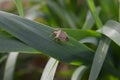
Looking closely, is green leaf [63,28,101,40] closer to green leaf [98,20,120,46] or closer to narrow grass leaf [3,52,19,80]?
green leaf [98,20,120,46]

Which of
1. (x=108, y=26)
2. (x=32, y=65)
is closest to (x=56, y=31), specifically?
(x=108, y=26)

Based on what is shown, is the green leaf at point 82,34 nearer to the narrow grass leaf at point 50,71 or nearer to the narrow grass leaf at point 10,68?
the narrow grass leaf at point 50,71

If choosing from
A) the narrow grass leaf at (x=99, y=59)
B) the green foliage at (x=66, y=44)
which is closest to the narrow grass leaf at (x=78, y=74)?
the green foliage at (x=66, y=44)

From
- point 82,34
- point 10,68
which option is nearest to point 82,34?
point 82,34

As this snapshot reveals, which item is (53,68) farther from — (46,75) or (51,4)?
(51,4)

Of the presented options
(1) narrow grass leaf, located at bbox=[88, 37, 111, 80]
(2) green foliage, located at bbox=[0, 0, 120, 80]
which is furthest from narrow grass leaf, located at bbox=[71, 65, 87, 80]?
(1) narrow grass leaf, located at bbox=[88, 37, 111, 80]

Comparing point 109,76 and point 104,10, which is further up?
point 104,10
